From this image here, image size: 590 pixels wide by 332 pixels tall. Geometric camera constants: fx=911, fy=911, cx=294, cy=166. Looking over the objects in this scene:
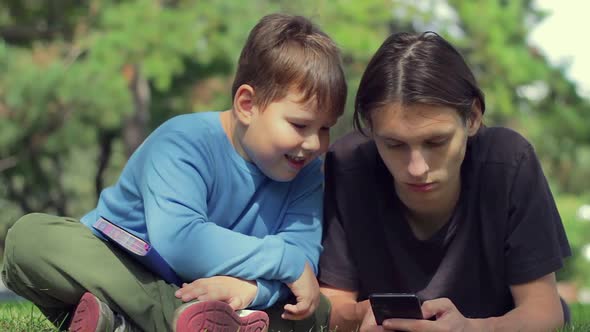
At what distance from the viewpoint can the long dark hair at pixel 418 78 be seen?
295cm

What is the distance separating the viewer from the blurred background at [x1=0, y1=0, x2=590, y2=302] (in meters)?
13.0

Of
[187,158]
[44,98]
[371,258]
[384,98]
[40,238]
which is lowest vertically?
[44,98]

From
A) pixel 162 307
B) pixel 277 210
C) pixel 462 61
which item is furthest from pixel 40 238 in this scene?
pixel 462 61

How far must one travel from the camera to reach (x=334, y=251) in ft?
11.1

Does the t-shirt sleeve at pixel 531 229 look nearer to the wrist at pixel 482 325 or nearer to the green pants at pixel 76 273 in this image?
the wrist at pixel 482 325

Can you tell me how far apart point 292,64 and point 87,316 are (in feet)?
3.62

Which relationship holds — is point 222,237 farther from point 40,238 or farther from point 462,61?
point 462,61

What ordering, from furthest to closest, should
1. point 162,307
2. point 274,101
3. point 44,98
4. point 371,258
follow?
point 44,98, point 371,258, point 274,101, point 162,307

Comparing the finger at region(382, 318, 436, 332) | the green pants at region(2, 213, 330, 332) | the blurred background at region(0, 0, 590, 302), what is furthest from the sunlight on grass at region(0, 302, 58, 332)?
the blurred background at region(0, 0, 590, 302)

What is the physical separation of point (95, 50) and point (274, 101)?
10.6m

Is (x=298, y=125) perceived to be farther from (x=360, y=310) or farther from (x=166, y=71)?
(x=166, y=71)

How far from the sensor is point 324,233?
344 cm

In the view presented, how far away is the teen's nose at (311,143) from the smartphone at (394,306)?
0.58 meters

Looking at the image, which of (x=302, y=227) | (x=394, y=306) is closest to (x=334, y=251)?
(x=302, y=227)
